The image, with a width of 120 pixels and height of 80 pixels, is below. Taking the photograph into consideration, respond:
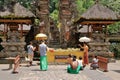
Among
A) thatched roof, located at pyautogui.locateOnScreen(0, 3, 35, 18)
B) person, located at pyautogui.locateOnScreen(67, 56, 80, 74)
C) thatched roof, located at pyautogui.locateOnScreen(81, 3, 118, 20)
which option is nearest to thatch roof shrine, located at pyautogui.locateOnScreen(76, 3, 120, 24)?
thatched roof, located at pyautogui.locateOnScreen(81, 3, 118, 20)

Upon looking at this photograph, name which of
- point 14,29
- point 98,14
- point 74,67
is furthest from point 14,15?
point 74,67

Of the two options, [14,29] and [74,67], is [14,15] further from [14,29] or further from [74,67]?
[74,67]

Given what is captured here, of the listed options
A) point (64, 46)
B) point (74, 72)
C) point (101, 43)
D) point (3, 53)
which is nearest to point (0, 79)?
point (74, 72)

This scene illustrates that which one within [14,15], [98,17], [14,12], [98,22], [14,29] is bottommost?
[14,29]

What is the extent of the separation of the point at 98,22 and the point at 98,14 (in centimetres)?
79

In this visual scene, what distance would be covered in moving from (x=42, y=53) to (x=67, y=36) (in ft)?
54.2

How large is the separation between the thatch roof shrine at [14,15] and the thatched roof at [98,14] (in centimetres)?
502

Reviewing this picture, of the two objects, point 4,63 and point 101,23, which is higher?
point 101,23

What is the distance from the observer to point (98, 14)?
106 feet

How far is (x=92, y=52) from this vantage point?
104ft

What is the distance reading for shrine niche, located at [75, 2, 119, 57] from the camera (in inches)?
1252

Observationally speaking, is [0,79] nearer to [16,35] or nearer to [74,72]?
[74,72]

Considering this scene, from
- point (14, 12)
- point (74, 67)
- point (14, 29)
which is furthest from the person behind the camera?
point (14, 29)

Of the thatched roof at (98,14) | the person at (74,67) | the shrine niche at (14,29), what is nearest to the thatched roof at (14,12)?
the shrine niche at (14,29)
